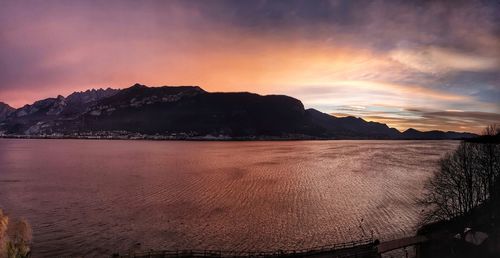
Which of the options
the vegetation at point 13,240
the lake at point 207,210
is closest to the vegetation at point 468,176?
the lake at point 207,210

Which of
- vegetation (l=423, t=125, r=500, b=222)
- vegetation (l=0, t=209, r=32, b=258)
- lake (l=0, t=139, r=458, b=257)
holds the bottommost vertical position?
lake (l=0, t=139, r=458, b=257)

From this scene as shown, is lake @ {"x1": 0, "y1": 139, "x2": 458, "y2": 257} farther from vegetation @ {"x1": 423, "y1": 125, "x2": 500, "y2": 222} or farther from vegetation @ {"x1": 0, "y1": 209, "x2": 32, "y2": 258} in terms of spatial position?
vegetation @ {"x1": 0, "y1": 209, "x2": 32, "y2": 258}

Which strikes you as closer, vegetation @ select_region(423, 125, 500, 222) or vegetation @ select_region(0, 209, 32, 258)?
vegetation @ select_region(0, 209, 32, 258)

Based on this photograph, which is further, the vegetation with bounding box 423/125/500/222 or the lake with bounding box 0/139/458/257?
the lake with bounding box 0/139/458/257

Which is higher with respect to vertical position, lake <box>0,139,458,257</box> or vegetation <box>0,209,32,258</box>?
vegetation <box>0,209,32,258</box>

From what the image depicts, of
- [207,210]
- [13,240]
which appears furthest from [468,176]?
[13,240]

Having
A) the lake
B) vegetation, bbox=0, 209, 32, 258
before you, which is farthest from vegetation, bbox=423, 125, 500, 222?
vegetation, bbox=0, 209, 32, 258

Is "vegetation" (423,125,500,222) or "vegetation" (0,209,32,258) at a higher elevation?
"vegetation" (423,125,500,222)

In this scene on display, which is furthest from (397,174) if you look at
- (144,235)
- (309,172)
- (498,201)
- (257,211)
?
(144,235)

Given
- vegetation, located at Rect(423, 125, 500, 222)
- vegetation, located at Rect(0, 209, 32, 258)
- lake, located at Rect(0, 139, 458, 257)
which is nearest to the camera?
vegetation, located at Rect(0, 209, 32, 258)

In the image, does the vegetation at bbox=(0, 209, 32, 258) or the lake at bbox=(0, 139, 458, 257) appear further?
the lake at bbox=(0, 139, 458, 257)

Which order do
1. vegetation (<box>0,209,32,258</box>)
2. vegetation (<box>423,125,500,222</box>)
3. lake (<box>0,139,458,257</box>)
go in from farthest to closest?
lake (<box>0,139,458,257</box>)
vegetation (<box>423,125,500,222</box>)
vegetation (<box>0,209,32,258</box>)

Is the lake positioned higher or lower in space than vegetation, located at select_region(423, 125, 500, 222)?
lower

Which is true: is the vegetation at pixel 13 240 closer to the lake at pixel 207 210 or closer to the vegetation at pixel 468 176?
the lake at pixel 207 210
